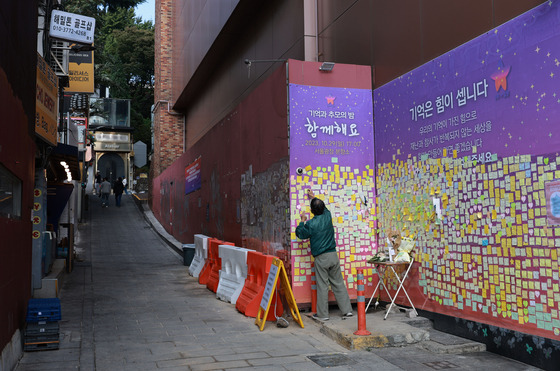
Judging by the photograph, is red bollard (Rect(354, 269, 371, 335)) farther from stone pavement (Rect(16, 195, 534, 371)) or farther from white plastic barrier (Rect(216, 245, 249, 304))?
white plastic barrier (Rect(216, 245, 249, 304))

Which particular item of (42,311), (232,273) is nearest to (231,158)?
(232,273)

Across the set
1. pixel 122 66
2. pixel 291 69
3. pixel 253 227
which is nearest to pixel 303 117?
pixel 291 69

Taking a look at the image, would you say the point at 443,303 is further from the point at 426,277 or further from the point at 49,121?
the point at 49,121

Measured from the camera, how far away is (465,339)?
6035 millimetres

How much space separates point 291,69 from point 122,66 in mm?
39241

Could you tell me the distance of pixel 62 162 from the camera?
11.8m

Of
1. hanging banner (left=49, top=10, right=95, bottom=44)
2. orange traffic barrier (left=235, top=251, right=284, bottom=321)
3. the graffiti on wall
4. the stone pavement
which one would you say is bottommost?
the stone pavement

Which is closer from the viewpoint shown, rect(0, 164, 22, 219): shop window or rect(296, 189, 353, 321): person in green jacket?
rect(0, 164, 22, 219): shop window

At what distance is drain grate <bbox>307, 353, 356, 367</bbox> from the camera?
17.5 feet

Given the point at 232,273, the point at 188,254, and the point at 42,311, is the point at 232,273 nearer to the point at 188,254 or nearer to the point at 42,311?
the point at 42,311

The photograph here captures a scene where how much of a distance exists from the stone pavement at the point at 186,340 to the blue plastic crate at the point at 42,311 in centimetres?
39

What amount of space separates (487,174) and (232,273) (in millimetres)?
5239

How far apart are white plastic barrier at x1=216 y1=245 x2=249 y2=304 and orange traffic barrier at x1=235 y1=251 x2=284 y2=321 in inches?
10.2

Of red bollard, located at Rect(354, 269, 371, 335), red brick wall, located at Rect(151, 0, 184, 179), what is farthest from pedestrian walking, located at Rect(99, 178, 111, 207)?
red bollard, located at Rect(354, 269, 371, 335)
